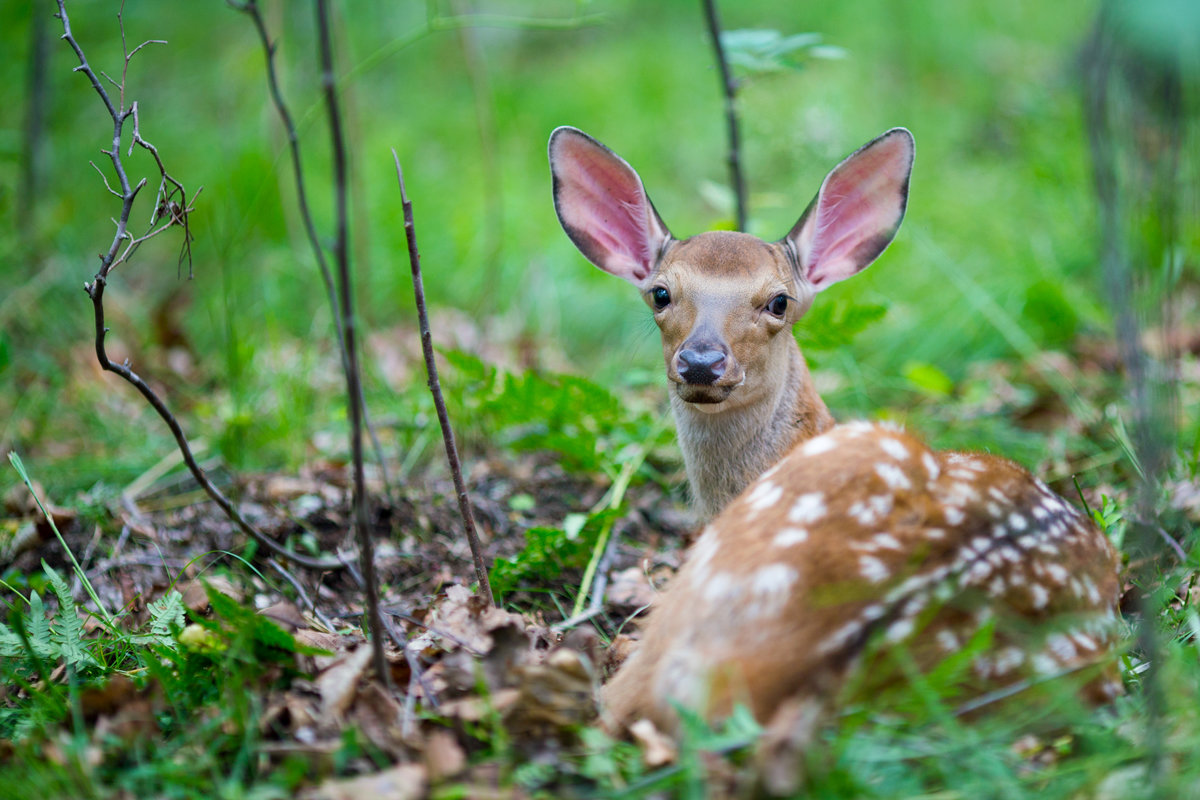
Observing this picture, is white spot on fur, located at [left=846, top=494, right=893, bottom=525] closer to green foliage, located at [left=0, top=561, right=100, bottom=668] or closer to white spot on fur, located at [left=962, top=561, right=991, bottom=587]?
white spot on fur, located at [left=962, top=561, right=991, bottom=587]

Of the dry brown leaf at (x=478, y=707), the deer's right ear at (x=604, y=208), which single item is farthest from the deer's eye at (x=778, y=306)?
the dry brown leaf at (x=478, y=707)

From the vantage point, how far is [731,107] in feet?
13.0

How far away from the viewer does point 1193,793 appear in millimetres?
1692

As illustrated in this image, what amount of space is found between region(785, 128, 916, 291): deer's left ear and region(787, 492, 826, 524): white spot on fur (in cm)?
157

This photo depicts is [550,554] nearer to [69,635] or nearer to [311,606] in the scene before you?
[311,606]

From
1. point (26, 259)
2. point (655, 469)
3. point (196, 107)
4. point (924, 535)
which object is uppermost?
point (196, 107)

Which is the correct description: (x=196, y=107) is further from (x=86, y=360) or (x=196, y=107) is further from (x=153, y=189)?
(x=86, y=360)

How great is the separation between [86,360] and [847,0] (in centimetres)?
693

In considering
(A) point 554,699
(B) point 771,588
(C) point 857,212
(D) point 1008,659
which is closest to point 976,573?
(D) point 1008,659

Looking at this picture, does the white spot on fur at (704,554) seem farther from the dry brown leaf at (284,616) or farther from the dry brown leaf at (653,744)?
the dry brown leaf at (284,616)

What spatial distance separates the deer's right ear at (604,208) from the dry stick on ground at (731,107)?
0.57 meters

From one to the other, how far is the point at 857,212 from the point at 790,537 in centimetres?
184

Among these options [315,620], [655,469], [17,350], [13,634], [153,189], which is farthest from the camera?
[153,189]

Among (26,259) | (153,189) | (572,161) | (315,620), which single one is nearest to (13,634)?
(315,620)
